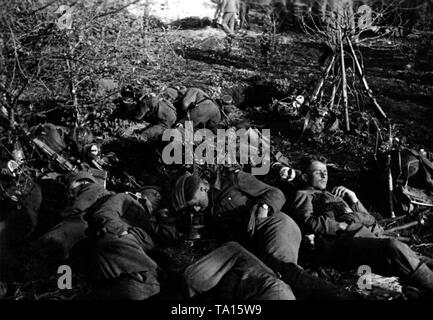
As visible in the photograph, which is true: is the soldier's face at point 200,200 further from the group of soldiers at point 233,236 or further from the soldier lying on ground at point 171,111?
the soldier lying on ground at point 171,111

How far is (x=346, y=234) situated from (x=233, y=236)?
56.9 inches

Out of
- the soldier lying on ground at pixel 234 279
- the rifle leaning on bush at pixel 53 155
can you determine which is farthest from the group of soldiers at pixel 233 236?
the rifle leaning on bush at pixel 53 155

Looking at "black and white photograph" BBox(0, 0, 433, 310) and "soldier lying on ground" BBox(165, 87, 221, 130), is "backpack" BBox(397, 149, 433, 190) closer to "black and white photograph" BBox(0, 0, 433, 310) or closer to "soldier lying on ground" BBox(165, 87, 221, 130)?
"black and white photograph" BBox(0, 0, 433, 310)

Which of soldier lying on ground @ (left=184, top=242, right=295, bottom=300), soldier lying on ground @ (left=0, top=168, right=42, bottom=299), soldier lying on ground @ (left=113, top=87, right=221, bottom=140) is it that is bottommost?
soldier lying on ground @ (left=0, top=168, right=42, bottom=299)

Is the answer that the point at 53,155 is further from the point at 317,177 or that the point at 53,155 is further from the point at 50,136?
the point at 317,177

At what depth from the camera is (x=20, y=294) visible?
17.1 ft

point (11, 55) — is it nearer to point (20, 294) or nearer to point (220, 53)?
point (20, 294)

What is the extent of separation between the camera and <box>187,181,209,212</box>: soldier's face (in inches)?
247

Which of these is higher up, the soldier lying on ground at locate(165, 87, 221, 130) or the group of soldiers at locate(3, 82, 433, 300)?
the soldier lying on ground at locate(165, 87, 221, 130)

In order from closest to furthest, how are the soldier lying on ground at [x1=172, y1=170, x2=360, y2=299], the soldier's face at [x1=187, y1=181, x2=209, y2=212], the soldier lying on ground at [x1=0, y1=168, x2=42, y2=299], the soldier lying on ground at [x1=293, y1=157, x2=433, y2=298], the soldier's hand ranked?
the soldier lying on ground at [x1=172, y1=170, x2=360, y2=299]
the soldier lying on ground at [x1=293, y1=157, x2=433, y2=298]
the soldier lying on ground at [x1=0, y1=168, x2=42, y2=299]
the soldier's face at [x1=187, y1=181, x2=209, y2=212]
the soldier's hand

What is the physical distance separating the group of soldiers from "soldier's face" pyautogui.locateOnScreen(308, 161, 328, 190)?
0.05 feet

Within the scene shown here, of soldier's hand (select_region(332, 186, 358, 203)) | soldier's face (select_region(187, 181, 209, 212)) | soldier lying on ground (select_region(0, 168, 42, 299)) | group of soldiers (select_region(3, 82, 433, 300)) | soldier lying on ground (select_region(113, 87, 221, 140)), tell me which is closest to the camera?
group of soldiers (select_region(3, 82, 433, 300))

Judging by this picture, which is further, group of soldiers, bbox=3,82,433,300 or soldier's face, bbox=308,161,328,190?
soldier's face, bbox=308,161,328,190

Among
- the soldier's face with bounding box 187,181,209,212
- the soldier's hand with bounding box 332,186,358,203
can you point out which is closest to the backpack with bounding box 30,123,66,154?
the soldier's face with bounding box 187,181,209,212
